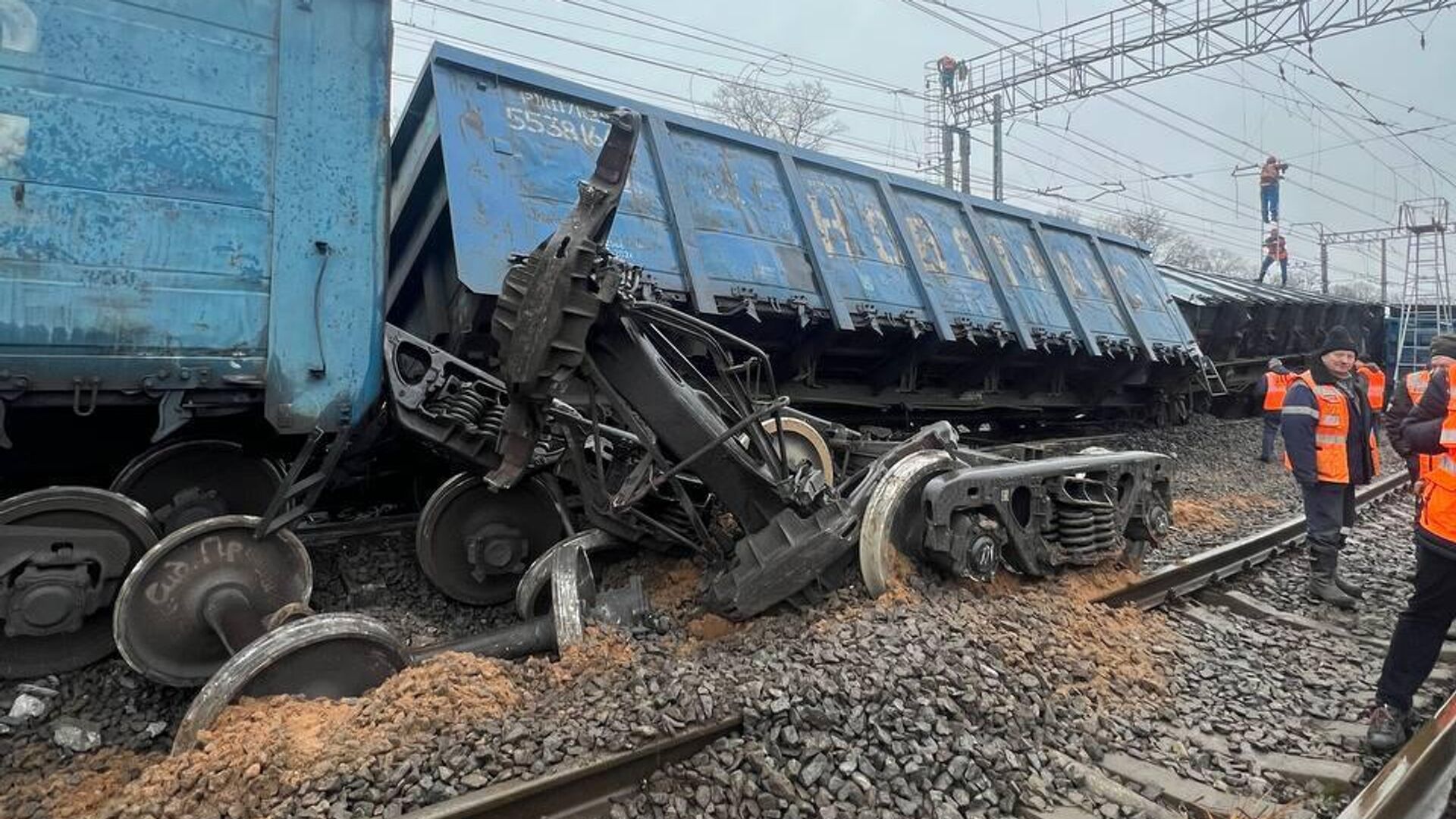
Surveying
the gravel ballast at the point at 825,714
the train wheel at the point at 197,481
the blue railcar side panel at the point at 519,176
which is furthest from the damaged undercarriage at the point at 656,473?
the blue railcar side panel at the point at 519,176

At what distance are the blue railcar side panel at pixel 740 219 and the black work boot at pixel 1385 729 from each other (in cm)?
395

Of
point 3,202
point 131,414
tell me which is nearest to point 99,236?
point 3,202

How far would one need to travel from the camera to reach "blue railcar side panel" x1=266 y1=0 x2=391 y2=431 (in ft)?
10.9

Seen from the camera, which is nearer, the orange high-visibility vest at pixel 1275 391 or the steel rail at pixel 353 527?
the steel rail at pixel 353 527

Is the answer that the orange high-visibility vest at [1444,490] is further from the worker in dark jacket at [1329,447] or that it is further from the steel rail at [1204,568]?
the worker in dark jacket at [1329,447]

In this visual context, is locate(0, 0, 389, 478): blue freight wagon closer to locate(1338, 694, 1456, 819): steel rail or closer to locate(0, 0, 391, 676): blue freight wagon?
locate(0, 0, 391, 676): blue freight wagon

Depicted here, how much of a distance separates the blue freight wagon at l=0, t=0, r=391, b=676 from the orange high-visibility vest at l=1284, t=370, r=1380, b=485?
5571 millimetres

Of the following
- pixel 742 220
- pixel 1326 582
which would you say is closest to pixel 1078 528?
pixel 1326 582

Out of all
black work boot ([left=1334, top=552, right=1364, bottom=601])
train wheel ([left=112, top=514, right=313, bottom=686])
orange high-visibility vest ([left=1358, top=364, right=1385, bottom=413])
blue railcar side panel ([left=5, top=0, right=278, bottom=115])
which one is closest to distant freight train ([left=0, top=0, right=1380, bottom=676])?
blue railcar side panel ([left=5, top=0, right=278, bottom=115])

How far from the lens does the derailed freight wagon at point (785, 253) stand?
471 cm

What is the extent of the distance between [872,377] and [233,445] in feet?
17.4

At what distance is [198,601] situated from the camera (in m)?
3.08

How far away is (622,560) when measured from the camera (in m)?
4.19

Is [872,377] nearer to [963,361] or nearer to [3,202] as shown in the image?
[963,361]
